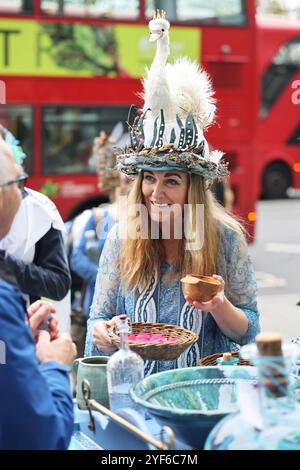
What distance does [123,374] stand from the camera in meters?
2.46

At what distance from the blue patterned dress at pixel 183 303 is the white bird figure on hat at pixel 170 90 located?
1.53 feet

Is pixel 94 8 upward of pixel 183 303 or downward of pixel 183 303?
upward

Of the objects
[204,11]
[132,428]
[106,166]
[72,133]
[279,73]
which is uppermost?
[279,73]

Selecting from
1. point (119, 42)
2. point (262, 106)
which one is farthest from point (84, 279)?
point (262, 106)

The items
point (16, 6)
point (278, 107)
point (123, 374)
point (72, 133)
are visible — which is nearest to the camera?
point (123, 374)

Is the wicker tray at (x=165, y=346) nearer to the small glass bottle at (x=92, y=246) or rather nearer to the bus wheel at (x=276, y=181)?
the small glass bottle at (x=92, y=246)

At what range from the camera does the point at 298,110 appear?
19.3 meters

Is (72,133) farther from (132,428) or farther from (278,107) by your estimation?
(278,107)

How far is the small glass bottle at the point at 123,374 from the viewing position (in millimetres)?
2457

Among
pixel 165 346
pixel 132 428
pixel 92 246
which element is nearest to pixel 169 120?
pixel 165 346

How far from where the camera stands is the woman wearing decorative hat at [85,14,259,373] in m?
3.15

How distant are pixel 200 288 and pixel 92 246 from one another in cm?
265

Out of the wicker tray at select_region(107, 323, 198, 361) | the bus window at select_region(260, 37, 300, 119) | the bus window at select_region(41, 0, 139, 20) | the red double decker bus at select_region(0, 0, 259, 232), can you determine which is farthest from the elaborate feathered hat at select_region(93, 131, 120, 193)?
the bus window at select_region(260, 37, 300, 119)

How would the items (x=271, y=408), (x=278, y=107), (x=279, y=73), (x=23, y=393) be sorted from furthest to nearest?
1. (x=278, y=107)
2. (x=279, y=73)
3. (x=23, y=393)
4. (x=271, y=408)
